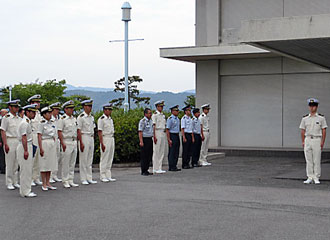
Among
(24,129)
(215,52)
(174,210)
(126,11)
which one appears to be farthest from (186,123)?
(126,11)

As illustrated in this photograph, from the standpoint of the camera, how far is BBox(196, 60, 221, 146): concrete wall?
81.5ft

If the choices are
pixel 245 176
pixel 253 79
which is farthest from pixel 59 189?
pixel 253 79

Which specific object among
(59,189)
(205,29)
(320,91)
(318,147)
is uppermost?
(205,29)

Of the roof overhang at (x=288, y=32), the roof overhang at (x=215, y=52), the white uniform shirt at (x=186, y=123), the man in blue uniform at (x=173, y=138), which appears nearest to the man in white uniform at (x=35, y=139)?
the man in blue uniform at (x=173, y=138)

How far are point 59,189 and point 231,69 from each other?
42.7 ft

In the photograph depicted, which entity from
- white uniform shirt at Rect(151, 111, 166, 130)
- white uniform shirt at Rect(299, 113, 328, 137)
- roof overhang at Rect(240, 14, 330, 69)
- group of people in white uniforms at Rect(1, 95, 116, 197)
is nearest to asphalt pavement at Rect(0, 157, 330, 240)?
group of people in white uniforms at Rect(1, 95, 116, 197)

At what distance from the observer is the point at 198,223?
8.82 meters

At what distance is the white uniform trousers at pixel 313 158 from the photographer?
1395 centimetres

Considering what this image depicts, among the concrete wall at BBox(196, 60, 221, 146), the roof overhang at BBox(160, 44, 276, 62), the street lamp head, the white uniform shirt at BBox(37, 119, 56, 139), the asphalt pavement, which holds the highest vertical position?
the street lamp head

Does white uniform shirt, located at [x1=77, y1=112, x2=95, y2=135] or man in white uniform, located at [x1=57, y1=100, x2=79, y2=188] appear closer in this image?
man in white uniform, located at [x1=57, y1=100, x2=79, y2=188]

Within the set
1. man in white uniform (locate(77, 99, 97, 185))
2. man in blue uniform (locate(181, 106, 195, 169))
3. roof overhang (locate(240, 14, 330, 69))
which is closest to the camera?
roof overhang (locate(240, 14, 330, 69))

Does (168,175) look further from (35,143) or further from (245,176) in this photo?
(35,143)

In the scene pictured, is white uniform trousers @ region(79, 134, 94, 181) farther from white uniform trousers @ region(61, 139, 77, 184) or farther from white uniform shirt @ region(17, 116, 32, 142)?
white uniform shirt @ region(17, 116, 32, 142)

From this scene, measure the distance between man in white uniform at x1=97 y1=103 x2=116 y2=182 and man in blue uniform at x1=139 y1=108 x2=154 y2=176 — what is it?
1.52m
